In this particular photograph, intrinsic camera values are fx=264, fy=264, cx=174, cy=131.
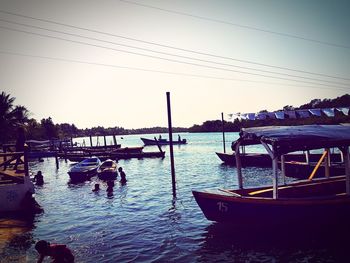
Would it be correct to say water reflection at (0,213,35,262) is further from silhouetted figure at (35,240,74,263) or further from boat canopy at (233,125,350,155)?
boat canopy at (233,125,350,155)

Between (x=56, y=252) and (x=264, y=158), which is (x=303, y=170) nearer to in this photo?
(x=264, y=158)

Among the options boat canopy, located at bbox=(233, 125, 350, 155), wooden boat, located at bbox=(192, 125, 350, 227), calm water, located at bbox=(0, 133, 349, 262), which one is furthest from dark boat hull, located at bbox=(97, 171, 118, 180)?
boat canopy, located at bbox=(233, 125, 350, 155)

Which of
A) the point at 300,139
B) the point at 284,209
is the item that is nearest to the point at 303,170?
the point at 284,209

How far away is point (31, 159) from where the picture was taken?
58.1m

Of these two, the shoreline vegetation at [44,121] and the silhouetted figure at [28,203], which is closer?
the silhouetted figure at [28,203]

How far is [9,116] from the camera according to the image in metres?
35.3

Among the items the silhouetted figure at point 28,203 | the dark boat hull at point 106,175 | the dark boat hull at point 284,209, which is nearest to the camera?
the dark boat hull at point 284,209

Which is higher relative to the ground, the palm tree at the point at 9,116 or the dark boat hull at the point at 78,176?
the palm tree at the point at 9,116

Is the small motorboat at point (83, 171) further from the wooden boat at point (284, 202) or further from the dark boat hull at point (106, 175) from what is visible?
the wooden boat at point (284, 202)

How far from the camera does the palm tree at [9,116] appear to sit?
34.4 meters

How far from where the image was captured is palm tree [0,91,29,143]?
34.4 m

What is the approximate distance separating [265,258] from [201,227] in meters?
3.73

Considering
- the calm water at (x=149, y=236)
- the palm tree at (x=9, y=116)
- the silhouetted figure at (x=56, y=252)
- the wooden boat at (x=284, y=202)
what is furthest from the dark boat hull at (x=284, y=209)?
the palm tree at (x=9, y=116)

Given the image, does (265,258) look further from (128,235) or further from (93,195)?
(93,195)
